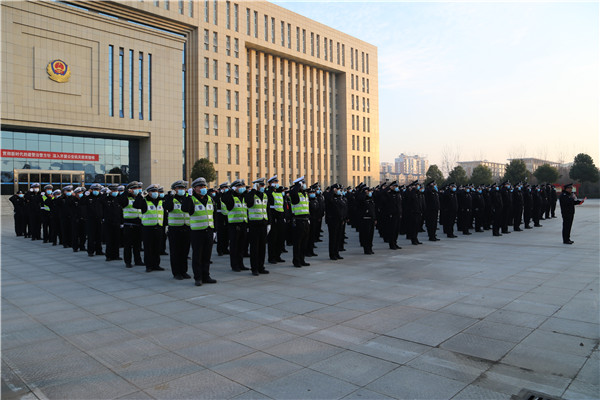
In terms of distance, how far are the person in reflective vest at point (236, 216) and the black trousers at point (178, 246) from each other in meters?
0.96

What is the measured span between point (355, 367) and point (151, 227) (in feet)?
21.9

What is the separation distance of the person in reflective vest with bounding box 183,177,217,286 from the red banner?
31.8 m

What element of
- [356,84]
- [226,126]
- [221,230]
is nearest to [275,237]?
[221,230]

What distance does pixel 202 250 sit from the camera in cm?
775

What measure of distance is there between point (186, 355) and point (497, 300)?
4699 mm

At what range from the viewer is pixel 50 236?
1585cm

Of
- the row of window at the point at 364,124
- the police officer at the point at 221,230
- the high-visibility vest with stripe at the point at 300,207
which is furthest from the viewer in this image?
the row of window at the point at 364,124

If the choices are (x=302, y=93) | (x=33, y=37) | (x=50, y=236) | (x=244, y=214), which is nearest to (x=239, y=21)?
(x=302, y=93)

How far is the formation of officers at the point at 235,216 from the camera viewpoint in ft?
27.4

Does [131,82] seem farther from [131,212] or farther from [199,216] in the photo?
[199,216]

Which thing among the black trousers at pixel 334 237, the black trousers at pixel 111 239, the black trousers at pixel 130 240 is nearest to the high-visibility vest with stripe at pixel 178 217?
the black trousers at pixel 130 240

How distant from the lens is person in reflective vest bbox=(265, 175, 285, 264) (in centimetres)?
975

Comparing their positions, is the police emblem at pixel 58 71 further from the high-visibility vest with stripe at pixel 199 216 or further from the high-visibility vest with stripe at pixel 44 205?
the high-visibility vest with stripe at pixel 199 216

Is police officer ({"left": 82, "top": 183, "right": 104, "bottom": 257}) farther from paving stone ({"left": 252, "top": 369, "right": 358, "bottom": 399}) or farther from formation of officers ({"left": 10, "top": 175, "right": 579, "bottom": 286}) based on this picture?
paving stone ({"left": 252, "top": 369, "right": 358, "bottom": 399})
